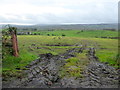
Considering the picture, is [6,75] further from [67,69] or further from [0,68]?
[67,69]

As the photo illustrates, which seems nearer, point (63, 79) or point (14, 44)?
point (63, 79)

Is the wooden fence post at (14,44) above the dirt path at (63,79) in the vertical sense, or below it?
above

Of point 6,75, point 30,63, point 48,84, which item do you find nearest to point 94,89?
point 48,84

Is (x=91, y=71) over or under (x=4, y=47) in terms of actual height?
under

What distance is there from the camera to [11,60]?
4084cm

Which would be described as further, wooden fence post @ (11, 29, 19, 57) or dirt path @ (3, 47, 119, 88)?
wooden fence post @ (11, 29, 19, 57)

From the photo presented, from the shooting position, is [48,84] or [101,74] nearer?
[48,84]

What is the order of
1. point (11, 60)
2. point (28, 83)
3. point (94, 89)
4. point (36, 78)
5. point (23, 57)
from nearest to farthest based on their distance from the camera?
point (94, 89)
point (28, 83)
point (36, 78)
point (11, 60)
point (23, 57)

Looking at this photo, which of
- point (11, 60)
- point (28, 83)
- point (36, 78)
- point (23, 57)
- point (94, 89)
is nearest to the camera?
point (94, 89)

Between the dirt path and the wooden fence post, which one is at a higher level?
the wooden fence post

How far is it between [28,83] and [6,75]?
6.02m

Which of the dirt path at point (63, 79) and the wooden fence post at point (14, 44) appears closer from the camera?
the dirt path at point (63, 79)

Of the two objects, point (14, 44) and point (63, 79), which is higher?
point (14, 44)

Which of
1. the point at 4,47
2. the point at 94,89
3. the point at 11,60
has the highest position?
the point at 4,47
